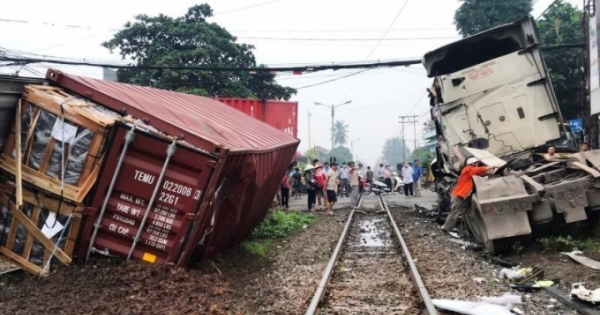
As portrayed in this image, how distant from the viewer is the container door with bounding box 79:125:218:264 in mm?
5926

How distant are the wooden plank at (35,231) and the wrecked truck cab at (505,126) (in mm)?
5341

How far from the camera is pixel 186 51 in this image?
2647 cm

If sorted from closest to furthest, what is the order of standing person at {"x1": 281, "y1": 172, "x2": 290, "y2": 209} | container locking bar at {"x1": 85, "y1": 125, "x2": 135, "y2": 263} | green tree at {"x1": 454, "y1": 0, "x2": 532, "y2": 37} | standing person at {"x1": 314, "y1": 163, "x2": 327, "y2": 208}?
container locking bar at {"x1": 85, "y1": 125, "x2": 135, "y2": 263} → standing person at {"x1": 314, "y1": 163, "x2": 327, "y2": 208} → standing person at {"x1": 281, "y1": 172, "x2": 290, "y2": 209} → green tree at {"x1": 454, "y1": 0, "x2": 532, "y2": 37}

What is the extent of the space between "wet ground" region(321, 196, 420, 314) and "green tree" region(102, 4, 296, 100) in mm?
16852

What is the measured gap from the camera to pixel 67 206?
5.92 m

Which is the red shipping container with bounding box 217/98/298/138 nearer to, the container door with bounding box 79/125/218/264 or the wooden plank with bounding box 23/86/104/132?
the wooden plank with bounding box 23/86/104/132

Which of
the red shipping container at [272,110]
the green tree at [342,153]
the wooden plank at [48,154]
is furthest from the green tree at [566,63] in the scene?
the green tree at [342,153]

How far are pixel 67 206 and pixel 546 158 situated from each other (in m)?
7.40

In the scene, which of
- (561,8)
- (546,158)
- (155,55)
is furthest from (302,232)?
(561,8)

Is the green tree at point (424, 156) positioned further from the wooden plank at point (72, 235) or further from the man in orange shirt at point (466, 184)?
the wooden plank at point (72, 235)

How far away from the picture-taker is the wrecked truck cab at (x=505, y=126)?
755 cm

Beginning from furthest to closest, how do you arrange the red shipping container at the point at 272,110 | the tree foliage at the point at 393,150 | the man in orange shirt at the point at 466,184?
the tree foliage at the point at 393,150, the red shipping container at the point at 272,110, the man in orange shirt at the point at 466,184

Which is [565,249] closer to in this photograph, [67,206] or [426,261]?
[426,261]

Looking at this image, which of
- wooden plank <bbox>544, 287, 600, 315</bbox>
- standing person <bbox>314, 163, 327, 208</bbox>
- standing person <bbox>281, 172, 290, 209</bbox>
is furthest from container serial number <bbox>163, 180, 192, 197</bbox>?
standing person <bbox>281, 172, 290, 209</bbox>
